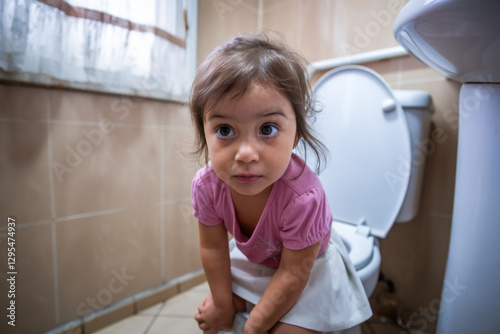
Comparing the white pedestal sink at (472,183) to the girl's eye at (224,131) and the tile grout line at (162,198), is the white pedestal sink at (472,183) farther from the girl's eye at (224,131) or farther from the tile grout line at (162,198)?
the tile grout line at (162,198)

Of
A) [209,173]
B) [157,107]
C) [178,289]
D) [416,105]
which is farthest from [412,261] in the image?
[157,107]

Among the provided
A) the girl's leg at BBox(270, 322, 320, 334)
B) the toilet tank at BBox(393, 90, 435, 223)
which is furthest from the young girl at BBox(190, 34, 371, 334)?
the toilet tank at BBox(393, 90, 435, 223)

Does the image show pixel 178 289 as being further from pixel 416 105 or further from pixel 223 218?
pixel 416 105

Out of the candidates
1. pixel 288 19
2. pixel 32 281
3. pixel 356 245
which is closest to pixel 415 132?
pixel 356 245

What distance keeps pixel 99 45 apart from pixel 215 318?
0.76 m

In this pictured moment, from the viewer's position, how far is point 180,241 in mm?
1009

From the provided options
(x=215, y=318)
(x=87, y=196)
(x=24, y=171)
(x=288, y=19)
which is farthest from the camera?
(x=288, y=19)

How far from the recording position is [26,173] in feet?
2.17

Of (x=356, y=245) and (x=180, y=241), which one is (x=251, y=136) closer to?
(x=356, y=245)

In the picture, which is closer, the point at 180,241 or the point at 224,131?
the point at 224,131

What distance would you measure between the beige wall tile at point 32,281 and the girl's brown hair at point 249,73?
23.7 inches

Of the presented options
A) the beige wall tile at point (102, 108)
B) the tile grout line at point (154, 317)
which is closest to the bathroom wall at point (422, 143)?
the beige wall tile at point (102, 108)

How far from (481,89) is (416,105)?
0.61 ft

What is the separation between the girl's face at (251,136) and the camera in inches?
13.7
